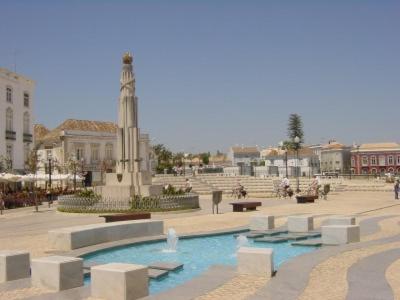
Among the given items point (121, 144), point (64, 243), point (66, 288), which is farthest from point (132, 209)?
point (66, 288)

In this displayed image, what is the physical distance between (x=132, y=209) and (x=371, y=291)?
1805 cm

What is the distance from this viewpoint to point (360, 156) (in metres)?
124

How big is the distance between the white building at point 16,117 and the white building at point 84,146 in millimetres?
12309

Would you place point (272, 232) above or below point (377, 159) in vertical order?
below

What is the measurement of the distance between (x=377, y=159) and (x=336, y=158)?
47.9ft

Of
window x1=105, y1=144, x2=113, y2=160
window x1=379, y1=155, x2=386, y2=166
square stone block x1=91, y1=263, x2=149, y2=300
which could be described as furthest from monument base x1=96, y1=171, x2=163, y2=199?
window x1=379, y1=155, x2=386, y2=166

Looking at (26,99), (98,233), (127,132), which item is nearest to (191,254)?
(98,233)

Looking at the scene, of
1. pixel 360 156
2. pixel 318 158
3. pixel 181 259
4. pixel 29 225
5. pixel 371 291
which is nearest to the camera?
pixel 371 291

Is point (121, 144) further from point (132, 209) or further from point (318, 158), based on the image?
point (318, 158)

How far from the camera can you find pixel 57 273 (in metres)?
8.57

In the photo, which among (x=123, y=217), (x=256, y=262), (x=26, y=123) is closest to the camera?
(x=256, y=262)

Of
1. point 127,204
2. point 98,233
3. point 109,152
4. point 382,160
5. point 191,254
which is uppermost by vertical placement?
point 109,152

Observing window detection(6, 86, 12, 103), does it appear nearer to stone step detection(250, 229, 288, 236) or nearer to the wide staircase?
the wide staircase

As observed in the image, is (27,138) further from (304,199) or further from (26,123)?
(304,199)
